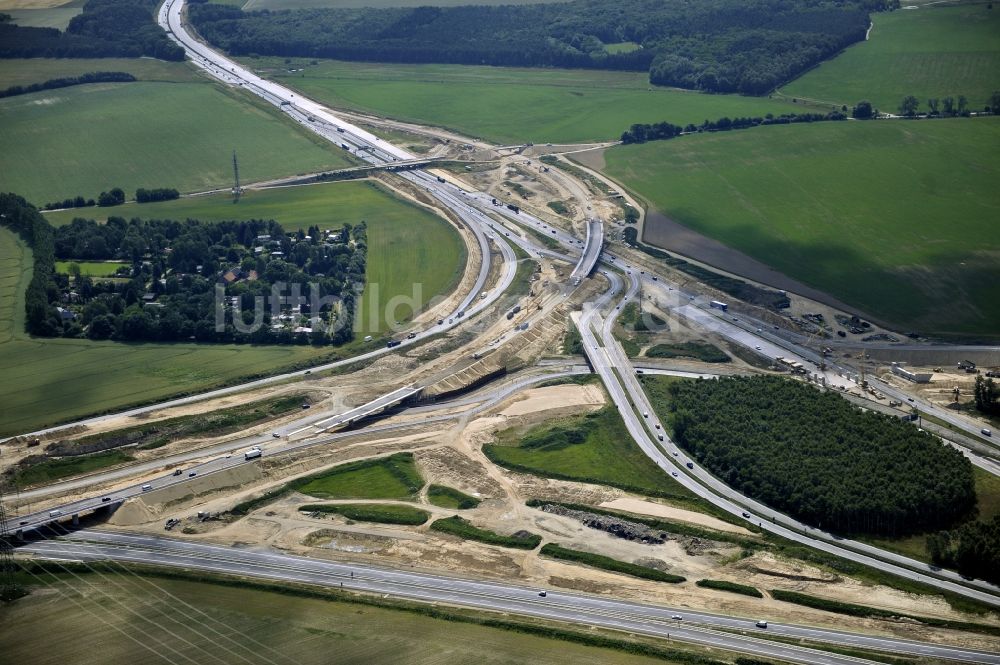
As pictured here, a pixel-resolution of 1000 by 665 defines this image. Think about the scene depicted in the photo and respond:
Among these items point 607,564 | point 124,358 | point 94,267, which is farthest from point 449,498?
point 94,267

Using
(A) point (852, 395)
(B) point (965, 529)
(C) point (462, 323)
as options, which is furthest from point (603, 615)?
(C) point (462, 323)

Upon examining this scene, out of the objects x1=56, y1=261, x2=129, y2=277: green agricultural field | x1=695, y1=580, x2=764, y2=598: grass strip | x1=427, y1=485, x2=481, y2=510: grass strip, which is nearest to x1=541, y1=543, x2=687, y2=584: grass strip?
x1=695, y1=580, x2=764, y2=598: grass strip

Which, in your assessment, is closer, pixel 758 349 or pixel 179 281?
pixel 758 349

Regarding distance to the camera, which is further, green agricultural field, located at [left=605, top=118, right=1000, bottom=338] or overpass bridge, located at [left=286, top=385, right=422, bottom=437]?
green agricultural field, located at [left=605, top=118, right=1000, bottom=338]

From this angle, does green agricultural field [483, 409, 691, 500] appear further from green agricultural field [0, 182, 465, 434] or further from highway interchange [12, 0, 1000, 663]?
green agricultural field [0, 182, 465, 434]

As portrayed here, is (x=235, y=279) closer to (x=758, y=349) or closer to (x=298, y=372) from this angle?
(x=298, y=372)

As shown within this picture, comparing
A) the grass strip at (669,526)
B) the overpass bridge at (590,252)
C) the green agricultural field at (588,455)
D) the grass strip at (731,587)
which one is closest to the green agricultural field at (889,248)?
the overpass bridge at (590,252)
